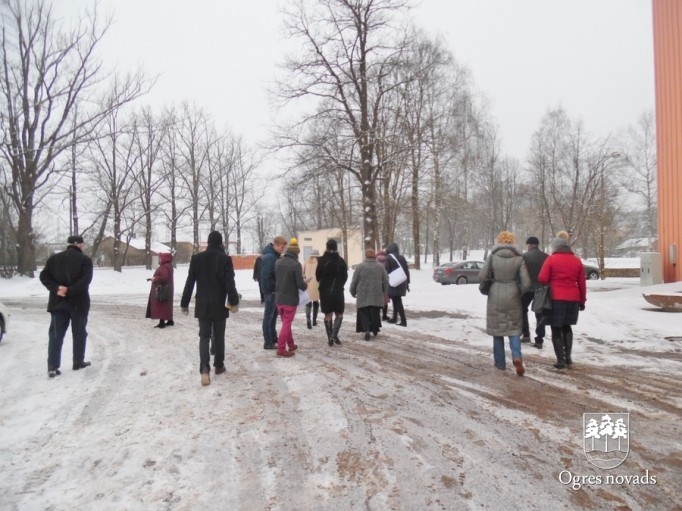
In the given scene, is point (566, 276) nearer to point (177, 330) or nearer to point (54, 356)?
point (54, 356)

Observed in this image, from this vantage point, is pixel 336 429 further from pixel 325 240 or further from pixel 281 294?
pixel 325 240

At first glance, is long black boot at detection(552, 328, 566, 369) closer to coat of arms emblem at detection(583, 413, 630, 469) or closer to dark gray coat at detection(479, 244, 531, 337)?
dark gray coat at detection(479, 244, 531, 337)

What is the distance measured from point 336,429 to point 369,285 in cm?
437

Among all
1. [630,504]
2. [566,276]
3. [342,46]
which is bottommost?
[630,504]

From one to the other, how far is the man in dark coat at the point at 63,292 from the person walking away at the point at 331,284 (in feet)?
11.4

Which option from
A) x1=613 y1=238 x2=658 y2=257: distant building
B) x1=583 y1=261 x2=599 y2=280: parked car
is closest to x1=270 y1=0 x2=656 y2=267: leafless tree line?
x1=583 y1=261 x2=599 y2=280: parked car

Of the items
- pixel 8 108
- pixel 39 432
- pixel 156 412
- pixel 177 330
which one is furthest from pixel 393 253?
pixel 8 108

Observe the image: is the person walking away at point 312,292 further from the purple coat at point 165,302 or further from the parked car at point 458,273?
the parked car at point 458,273

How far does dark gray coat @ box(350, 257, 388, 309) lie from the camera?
803 centimetres

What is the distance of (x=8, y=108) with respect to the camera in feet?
38.7

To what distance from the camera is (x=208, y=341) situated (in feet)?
18.0

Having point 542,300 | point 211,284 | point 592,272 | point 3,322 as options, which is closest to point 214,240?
point 211,284

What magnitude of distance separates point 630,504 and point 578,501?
304 millimetres

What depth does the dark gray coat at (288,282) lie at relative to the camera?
6691 millimetres
